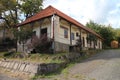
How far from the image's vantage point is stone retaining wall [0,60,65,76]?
48.9ft

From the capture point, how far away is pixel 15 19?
110ft

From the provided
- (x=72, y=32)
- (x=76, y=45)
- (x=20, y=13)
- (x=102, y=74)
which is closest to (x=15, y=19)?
(x=20, y=13)

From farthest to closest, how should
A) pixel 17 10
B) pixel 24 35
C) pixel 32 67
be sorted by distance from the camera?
1. pixel 17 10
2. pixel 24 35
3. pixel 32 67

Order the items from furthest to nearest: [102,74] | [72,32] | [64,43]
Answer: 1. [72,32]
2. [64,43]
3. [102,74]

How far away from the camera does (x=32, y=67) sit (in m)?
15.2

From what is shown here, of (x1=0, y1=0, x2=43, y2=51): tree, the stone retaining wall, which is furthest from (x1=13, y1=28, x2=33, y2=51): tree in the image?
(x1=0, y1=0, x2=43, y2=51): tree

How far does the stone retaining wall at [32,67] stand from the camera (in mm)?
14891

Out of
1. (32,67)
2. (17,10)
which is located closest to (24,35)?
(32,67)

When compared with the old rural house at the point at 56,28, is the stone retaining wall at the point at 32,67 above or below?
below

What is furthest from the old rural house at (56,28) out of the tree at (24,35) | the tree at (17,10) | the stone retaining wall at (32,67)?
the tree at (17,10)

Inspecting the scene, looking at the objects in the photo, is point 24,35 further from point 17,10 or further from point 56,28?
point 17,10

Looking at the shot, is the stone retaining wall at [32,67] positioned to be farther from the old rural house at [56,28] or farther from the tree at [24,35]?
the tree at [24,35]

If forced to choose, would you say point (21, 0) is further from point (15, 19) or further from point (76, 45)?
point (76, 45)

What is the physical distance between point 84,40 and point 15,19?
12188 millimetres
